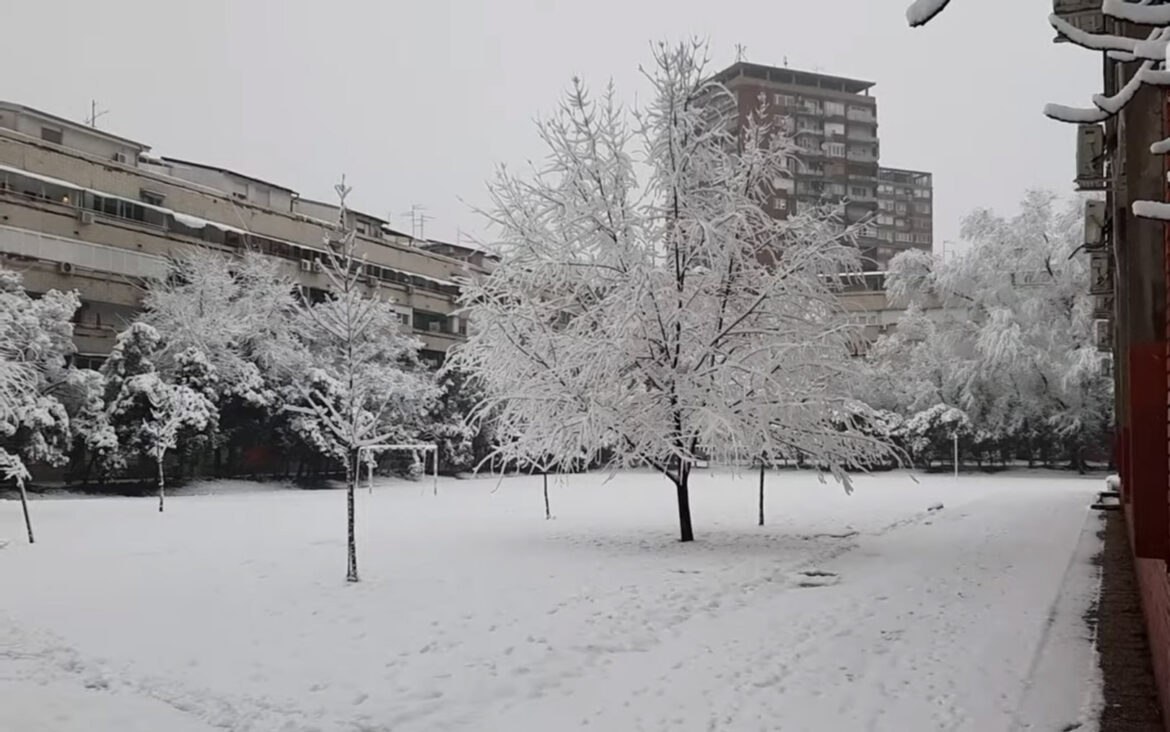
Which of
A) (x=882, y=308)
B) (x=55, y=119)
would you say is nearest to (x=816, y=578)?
(x=55, y=119)

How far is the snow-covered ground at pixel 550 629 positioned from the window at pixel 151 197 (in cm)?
2557

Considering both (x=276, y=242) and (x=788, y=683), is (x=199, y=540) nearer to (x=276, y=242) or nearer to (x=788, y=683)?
(x=788, y=683)

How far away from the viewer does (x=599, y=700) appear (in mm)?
6633

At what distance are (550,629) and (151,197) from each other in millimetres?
37615

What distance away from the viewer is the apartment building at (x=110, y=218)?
1375 inches

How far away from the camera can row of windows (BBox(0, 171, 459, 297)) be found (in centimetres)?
3516

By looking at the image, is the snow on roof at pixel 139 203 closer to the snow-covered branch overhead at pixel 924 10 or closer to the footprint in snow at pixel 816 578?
the footprint in snow at pixel 816 578

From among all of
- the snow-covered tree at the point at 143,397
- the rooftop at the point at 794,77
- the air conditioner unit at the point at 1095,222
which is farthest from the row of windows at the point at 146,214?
the rooftop at the point at 794,77

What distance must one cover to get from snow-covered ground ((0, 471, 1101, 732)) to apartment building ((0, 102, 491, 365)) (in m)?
15.6

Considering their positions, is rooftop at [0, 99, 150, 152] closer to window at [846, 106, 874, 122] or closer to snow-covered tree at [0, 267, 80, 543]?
snow-covered tree at [0, 267, 80, 543]

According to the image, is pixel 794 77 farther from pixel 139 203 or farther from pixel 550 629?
pixel 550 629

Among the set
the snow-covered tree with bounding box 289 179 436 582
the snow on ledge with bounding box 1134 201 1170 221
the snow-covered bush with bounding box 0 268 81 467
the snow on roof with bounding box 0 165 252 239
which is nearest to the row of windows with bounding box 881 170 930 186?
the snow-covered tree with bounding box 289 179 436 582

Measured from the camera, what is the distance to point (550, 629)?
8.83 meters

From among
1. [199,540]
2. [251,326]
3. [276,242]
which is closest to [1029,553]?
[199,540]
